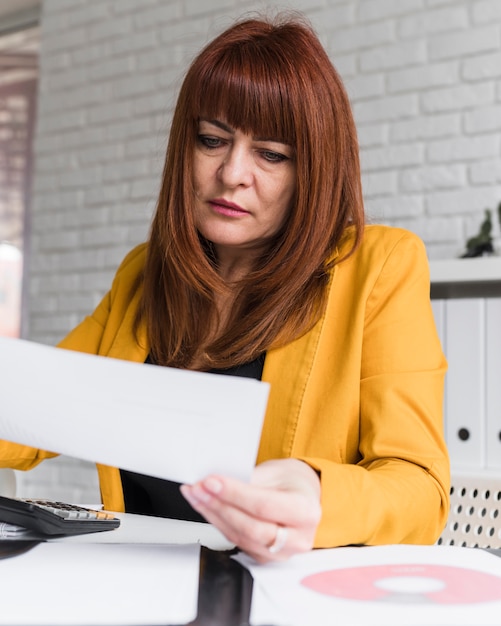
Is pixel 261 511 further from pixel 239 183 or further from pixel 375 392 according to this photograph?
pixel 239 183

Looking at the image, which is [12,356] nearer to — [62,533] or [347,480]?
[62,533]

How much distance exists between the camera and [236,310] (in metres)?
1.31

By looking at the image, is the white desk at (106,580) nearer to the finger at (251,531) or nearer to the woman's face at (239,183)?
the finger at (251,531)

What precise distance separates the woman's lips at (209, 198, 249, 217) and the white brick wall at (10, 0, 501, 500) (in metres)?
1.43

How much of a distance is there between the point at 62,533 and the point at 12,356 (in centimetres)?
23

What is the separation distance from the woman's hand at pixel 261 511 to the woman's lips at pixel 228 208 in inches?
21.4

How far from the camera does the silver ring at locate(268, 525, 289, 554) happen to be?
0.70 meters

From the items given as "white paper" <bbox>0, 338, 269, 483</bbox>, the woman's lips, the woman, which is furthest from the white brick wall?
"white paper" <bbox>0, 338, 269, 483</bbox>

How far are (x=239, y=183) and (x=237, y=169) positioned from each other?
0.9 inches

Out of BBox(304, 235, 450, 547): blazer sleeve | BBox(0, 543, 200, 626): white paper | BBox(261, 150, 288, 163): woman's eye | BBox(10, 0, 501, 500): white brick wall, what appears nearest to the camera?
BBox(0, 543, 200, 626): white paper

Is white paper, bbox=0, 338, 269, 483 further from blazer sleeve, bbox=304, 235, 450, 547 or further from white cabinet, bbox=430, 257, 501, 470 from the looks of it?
white cabinet, bbox=430, 257, 501, 470

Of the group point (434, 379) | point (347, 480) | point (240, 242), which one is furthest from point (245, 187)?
point (347, 480)

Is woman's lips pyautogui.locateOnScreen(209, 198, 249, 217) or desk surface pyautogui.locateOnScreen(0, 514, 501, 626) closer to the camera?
desk surface pyautogui.locateOnScreen(0, 514, 501, 626)

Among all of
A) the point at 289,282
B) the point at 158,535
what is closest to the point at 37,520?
the point at 158,535
